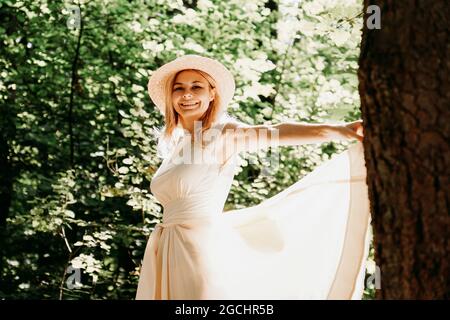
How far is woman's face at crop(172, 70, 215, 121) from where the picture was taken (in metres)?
3.61

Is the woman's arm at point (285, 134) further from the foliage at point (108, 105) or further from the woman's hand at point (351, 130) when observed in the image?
the foliage at point (108, 105)

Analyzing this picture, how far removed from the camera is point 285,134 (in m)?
3.13

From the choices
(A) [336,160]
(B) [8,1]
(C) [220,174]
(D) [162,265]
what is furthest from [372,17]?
(B) [8,1]

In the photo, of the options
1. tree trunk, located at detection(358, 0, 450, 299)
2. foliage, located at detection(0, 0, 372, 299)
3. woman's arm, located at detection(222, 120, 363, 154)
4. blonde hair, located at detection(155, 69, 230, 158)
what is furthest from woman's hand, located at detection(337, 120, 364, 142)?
foliage, located at detection(0, 0, 372, 299)

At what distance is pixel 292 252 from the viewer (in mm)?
3412

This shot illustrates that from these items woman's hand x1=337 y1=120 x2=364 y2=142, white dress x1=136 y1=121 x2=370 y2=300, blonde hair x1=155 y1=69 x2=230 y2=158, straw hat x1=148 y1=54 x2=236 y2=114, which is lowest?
white dress x1=136 y1=121 x2=370 y2=300

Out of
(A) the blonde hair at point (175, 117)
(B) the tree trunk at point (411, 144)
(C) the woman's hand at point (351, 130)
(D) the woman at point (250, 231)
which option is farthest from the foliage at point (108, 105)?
(B) the tree trunk at point (411, 144)

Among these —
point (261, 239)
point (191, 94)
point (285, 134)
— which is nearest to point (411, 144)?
point (285, 134)

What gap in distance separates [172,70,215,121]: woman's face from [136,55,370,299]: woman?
0.04 metres

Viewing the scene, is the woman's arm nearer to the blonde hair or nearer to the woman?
the woman

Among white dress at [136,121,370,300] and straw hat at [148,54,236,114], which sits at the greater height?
straw hat at [148,54,236,114]

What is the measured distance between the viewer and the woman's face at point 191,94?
361 centimetres
